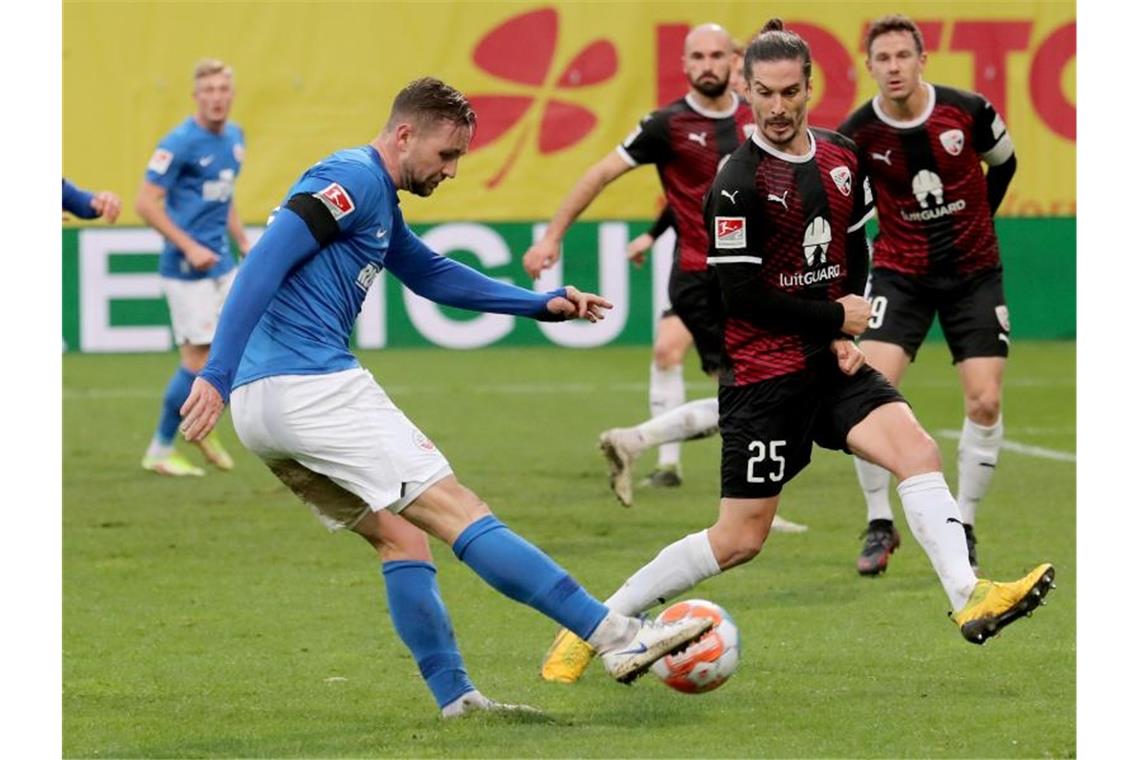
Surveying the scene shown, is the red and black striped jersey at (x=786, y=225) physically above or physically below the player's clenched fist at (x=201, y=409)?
above

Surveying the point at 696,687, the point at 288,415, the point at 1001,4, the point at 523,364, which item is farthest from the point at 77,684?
the point at 1001,4

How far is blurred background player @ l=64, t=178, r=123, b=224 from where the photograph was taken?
1002 centimetres

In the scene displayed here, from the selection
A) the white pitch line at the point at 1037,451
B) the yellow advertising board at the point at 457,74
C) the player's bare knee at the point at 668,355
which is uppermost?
the yellow advertising board at the point at 457,74

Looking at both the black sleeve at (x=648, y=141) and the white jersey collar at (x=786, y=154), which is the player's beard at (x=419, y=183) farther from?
the black sleeve at (x=648, y=141)

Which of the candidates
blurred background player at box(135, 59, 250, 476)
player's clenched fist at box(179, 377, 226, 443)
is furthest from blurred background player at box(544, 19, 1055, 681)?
blurred background player at box(135, 59, 250, 476)

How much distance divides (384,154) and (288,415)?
85 cm

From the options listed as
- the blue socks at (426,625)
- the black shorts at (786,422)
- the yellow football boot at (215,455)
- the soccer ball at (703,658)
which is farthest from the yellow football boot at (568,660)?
the yellow football boot at (215,455)

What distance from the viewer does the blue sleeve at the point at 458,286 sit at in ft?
22.2

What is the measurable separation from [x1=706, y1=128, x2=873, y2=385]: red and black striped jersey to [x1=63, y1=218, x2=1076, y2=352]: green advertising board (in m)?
12.0

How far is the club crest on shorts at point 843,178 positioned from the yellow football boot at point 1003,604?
4.60ft

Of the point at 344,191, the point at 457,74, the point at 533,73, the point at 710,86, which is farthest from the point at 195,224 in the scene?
the point at 344,191

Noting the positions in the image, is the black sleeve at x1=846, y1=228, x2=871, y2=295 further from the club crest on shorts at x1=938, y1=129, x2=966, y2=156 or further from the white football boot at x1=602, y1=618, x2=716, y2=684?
the club crest on shorts at x1=938, y1=129, x2=966, y2=156

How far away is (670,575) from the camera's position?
706 centimetres

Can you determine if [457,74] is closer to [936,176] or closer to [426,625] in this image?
[936,176]
